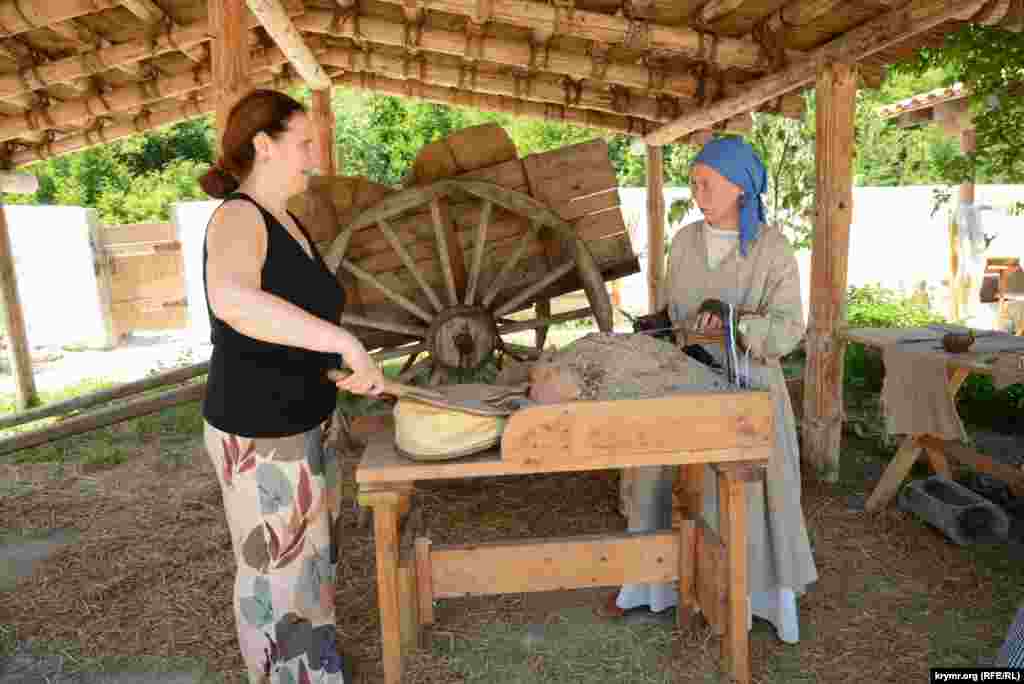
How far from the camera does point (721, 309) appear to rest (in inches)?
97.9

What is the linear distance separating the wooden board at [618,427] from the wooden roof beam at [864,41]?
259 cm

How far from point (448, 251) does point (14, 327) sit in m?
5.20

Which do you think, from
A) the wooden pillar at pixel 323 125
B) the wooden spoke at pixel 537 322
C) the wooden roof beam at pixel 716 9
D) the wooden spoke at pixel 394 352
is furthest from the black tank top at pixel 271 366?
the wooden pillar at pixel 323 125

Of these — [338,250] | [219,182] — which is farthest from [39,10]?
[219,182]

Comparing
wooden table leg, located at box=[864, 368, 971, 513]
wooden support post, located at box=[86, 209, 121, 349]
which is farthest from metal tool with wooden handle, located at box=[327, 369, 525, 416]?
wooden support post, located at box=[86, 209, 121, 349]

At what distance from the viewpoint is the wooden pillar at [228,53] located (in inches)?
141

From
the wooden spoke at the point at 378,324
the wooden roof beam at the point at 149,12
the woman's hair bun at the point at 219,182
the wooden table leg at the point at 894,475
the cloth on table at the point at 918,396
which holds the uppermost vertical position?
the wooden roof beam at the point at 149,12

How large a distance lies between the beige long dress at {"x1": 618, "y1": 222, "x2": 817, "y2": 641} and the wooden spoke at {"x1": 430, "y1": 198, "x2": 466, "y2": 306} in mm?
1550

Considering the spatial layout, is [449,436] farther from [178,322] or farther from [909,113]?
[178,322]

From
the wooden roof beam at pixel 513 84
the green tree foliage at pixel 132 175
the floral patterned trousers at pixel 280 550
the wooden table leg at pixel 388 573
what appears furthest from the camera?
the green tree foliage at pixel 132 175

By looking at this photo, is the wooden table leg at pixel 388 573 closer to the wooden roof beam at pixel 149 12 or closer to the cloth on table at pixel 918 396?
the cloth on table at pixel 918 396

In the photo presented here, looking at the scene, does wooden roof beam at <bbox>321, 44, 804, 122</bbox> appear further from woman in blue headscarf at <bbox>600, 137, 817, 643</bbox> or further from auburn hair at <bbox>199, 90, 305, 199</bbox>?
auburn hair at <bbox>199, 90, 305, 199</bbox>

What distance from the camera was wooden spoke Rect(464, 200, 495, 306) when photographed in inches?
160

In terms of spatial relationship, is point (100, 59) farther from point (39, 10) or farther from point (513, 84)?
point (513, 84)
